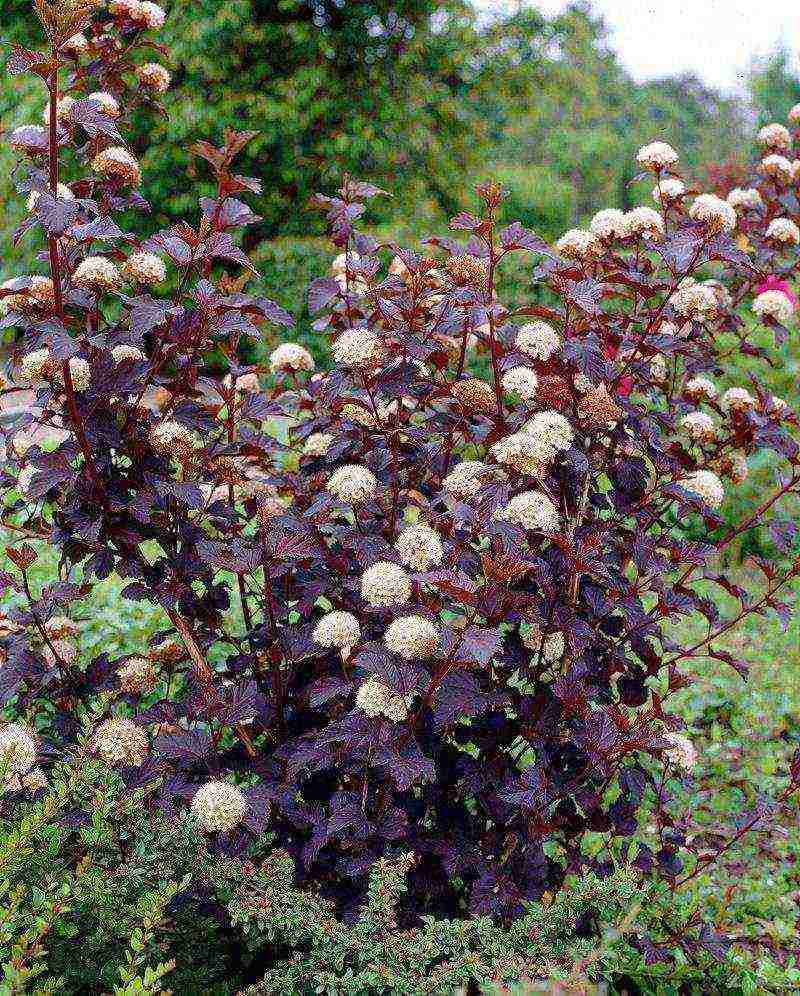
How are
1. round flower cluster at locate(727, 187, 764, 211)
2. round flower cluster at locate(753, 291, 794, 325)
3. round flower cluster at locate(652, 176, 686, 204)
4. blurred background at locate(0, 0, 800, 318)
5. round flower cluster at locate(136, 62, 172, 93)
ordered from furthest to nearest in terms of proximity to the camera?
blurred background at locate(0, 0, 800, 318), round flower cluster at locate(727, 187, 764, 211), round flower cluster at locate(753, 291, 794, 325), round flower cluster at locate(652, 176, 686, 204), round flower cluster at locate(136, 62, 172, 93)

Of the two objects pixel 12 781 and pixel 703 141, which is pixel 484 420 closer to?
pixel 12 781

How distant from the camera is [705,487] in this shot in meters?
1.90

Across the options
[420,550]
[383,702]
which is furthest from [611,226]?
[383,702]

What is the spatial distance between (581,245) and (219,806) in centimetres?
121

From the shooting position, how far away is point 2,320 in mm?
1782

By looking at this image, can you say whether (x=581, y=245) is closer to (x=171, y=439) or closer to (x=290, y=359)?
(x=290, y=359)

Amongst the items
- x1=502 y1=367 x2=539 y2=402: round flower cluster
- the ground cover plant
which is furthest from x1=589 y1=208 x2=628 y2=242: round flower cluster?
x1=502 y1=367 x2=539 y2=402: round flower cluster

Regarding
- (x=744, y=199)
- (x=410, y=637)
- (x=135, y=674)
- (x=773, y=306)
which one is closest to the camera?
(x=410, y=637)

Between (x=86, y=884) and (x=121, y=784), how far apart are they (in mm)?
322

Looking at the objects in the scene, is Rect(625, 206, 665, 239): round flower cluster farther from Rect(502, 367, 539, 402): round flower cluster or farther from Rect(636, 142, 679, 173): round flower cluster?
Rect(502, 367, 539, 402): round flower cluster

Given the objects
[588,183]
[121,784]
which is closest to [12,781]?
[121,784]

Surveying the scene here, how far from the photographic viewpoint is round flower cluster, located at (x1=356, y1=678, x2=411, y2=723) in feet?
5.41

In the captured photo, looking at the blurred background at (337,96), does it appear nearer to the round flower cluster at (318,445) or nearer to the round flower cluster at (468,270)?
the round flower cluster at (318,445)

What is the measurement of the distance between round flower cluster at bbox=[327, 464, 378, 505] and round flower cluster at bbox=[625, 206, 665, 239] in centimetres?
70
